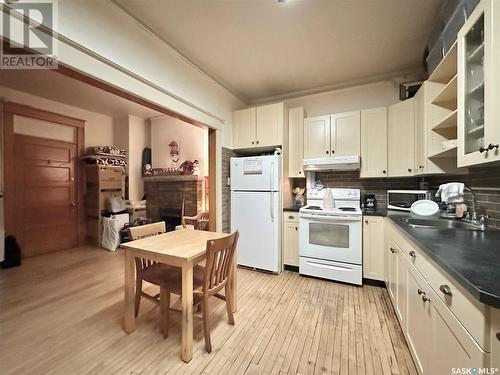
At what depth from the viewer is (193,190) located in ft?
13.7

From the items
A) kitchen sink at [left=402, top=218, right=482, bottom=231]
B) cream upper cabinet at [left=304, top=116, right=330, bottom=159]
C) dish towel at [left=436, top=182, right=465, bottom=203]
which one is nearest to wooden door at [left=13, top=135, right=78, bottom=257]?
cream upper cabinet at [left=304, top=116, right=330, bottom=159]

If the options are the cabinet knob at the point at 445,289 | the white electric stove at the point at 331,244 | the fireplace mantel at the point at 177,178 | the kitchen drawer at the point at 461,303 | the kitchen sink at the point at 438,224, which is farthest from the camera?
the fireplace mantel at the point at 177,178

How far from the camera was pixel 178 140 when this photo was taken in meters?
4.57

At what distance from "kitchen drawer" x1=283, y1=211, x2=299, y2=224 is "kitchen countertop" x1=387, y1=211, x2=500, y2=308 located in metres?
1.41

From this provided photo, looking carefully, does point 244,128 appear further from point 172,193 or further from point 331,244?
point 172,193

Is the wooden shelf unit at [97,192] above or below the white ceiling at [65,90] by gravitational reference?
below

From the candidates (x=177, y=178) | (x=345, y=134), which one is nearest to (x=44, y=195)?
(x=177, y=178)

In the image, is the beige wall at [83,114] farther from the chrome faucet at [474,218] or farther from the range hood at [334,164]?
the chrome faucet at [474,218]

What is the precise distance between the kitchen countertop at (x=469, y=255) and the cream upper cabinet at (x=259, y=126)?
196 centimetres

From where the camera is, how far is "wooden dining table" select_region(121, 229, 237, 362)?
144 centimetres

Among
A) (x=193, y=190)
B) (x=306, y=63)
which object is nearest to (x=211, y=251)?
(x=306, y=63)

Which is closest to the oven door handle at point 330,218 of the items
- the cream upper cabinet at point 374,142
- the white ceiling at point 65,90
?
the cream upper cabinet at point 374,142

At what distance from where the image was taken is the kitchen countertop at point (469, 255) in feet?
2.19

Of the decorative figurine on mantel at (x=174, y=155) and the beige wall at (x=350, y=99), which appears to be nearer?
the beige wall at (x=350, y=99)
